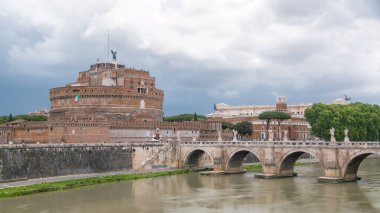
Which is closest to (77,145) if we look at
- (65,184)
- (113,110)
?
(65,184)

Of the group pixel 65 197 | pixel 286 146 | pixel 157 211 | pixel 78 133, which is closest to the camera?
pixel 157 211

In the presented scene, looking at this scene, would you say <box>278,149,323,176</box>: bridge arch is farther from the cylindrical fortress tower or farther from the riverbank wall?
the cylindrical fortress tower

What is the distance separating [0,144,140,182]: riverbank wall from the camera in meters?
44.7

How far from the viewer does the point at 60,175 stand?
4912 centimetres

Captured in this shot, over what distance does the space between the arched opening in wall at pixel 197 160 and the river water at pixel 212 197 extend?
1118cm

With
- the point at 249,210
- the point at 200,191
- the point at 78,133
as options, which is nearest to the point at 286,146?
the point at 200,191

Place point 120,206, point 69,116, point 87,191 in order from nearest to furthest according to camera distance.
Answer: point 120,206 → point 87,191 → point 69,116

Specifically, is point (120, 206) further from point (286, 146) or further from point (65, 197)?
point (286, 146)

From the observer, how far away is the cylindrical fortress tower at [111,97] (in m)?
71.9

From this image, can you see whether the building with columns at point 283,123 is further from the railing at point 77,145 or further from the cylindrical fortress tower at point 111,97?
the railing at point 77,145

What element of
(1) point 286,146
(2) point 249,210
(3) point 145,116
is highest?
(3) point 145,116

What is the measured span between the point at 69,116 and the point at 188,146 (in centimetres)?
2068

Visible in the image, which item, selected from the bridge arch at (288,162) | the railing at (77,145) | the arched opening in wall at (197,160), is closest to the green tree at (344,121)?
the arched opening in wall at (197,160)

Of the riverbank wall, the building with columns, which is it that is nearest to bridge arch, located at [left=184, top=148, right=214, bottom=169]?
the riverbank wall
